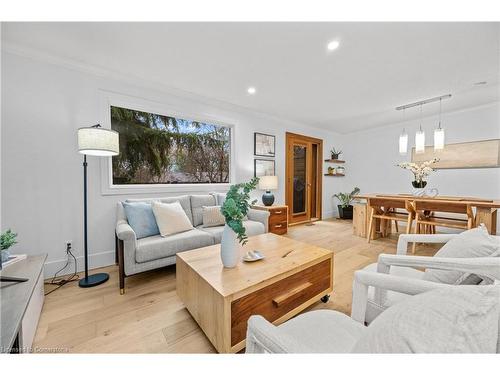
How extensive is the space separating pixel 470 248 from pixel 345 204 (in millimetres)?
4488

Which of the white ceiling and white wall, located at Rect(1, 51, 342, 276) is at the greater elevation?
the white ceiling

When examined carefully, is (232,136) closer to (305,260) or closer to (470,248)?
(305,260)

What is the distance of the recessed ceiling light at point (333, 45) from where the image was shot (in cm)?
189

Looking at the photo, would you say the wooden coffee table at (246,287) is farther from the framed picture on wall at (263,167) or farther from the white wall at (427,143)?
the white wall at (427,143)

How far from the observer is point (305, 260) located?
154 centimetres

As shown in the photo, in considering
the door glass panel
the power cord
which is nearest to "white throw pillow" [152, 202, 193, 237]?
the power cord

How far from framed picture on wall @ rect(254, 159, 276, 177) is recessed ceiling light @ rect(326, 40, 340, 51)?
7.37 ft

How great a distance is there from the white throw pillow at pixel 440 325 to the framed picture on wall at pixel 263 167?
11.7 ft

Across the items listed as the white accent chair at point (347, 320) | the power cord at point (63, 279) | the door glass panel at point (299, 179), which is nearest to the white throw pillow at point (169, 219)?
the power cord at point (63, 279)

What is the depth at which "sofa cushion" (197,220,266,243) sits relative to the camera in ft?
7.93

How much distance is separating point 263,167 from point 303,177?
140 cm

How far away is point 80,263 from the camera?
2301 millimetres

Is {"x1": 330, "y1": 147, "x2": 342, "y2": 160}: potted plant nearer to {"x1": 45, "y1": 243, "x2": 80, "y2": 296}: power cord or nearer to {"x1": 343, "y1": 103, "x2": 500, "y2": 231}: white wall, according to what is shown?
{"x1": 343, "y1": 103, "x2": 500, "y2": 231}: white wall
